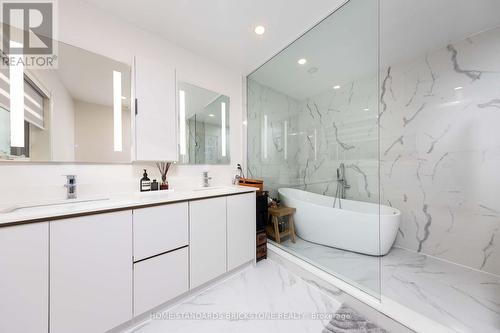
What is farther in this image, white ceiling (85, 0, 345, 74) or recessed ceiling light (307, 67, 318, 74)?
recessed ceiling light (307, 67, 318, 74)

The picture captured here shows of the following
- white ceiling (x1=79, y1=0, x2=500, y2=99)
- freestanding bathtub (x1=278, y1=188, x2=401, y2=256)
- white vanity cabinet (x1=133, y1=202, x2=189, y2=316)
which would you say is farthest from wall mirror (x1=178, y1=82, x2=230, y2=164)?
freestanding bathtub (x1=278, y1=188, x2=401, y2=256)

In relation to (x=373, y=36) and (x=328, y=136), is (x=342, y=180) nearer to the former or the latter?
(x=328, y=136)

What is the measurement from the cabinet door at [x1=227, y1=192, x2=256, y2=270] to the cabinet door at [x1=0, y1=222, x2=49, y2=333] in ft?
3.78

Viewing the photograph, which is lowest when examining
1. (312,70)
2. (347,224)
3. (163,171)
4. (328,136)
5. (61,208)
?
(347,224)

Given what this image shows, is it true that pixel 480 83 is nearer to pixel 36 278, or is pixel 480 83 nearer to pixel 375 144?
pixel 375 144

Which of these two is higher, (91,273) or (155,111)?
(155,111)

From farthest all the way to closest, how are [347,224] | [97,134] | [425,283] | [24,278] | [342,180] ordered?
[342,180] → [347,224] → [425,283] → [97,134] → [24,278]

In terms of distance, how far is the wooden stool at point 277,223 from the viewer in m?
2.19

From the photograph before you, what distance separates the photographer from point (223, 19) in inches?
62.4

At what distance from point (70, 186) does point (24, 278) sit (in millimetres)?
630

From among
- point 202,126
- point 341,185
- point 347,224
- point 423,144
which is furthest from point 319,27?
point 347,224

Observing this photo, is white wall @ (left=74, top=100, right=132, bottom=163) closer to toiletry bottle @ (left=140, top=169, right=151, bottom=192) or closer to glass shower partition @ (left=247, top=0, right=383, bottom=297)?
toiletry bottle @ (left=140, top=169, right=151, bottom=192)

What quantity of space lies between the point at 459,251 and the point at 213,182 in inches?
110

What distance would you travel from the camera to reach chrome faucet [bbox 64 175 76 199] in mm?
1264
